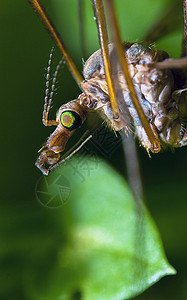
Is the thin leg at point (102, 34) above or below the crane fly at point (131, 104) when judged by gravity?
above

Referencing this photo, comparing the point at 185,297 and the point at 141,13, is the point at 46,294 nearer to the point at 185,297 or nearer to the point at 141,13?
the point at 185,297

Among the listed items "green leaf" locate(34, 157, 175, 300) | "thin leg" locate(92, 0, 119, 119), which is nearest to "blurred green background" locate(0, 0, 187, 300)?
"green leaf" locate(34, 157, 175, 300)

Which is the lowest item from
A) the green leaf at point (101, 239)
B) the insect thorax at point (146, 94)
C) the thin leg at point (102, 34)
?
the green leaf at point (101, 239)

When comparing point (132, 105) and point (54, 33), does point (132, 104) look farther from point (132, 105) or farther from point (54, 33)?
point (54, 33)

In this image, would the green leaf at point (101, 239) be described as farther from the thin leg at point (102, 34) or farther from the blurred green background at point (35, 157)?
the thin leg at point (102, 34)

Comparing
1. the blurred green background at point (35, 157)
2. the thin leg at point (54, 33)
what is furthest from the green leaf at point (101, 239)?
the thin leg at point (54, 33)

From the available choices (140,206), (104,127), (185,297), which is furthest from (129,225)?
(104,127)

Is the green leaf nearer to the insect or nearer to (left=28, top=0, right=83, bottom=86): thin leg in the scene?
the insect

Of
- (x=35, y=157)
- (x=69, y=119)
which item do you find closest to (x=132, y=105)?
Answer: (x=69, y=119)
